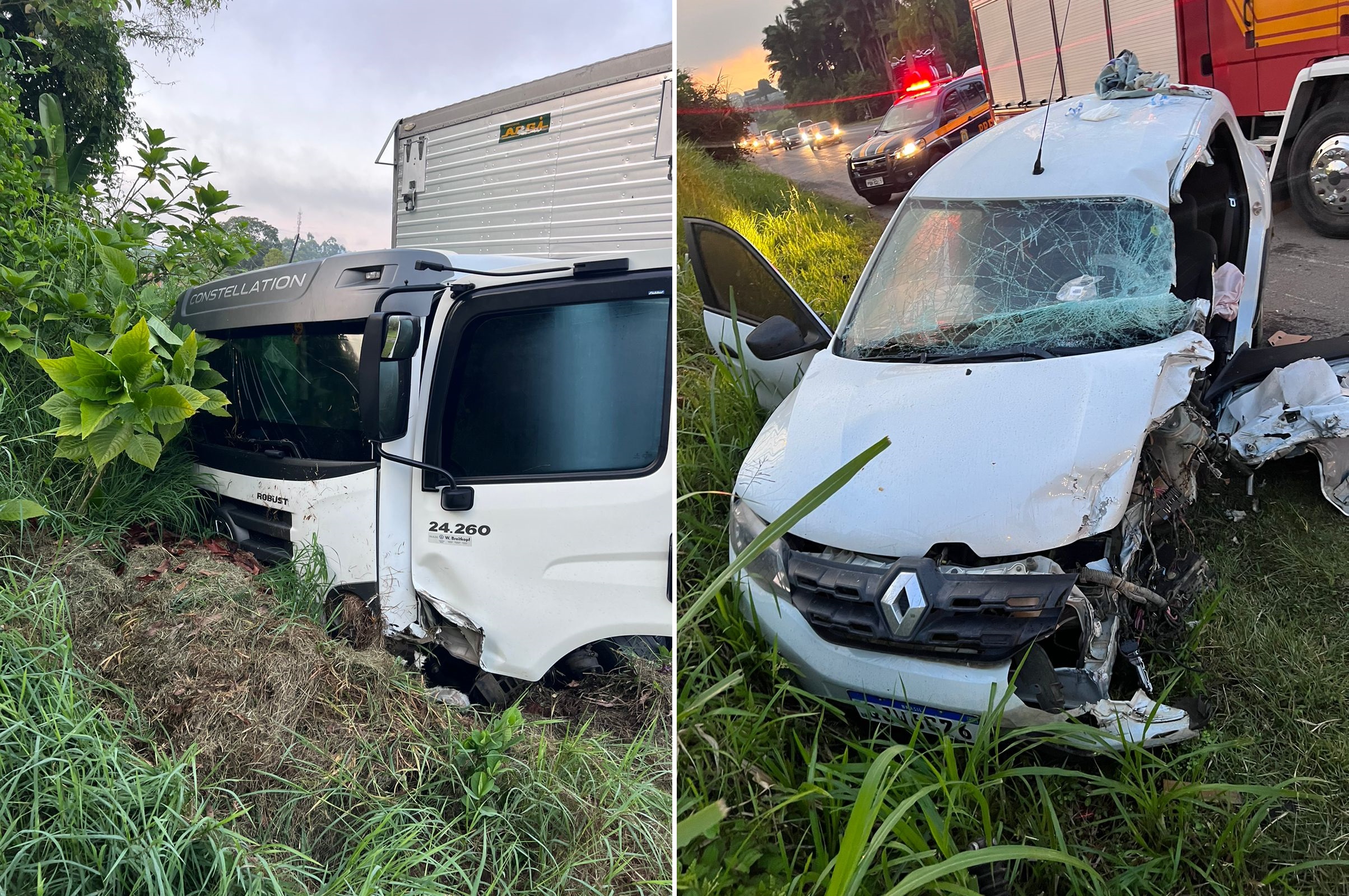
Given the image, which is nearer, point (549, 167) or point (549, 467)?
point (549, 467)

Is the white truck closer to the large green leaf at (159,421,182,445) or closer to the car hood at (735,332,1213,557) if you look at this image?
the car hood at (735,332,1213,557)

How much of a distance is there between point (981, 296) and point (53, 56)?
160 inches

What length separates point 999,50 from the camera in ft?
23.7

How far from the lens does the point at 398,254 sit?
2.40 metres

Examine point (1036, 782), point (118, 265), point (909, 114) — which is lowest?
point (1036, 782)

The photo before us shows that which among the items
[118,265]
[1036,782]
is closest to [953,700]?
[1036,782]

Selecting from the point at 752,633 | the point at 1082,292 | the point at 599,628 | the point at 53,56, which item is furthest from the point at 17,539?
the point at 1082,292

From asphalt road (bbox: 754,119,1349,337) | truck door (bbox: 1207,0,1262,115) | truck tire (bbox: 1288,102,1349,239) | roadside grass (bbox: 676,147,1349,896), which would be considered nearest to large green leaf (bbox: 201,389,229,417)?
roadside grass (bbox: 676,147,1349,896)

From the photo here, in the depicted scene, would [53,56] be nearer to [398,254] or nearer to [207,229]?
[207,229]

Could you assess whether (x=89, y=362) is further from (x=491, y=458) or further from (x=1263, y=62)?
(x=1263, y=62)

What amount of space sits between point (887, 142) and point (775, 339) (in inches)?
208

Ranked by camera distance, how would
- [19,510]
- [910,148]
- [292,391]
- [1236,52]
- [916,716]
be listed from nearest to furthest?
[916,716] → [19,510] → [292,391] → [1236,52] → [910,148]

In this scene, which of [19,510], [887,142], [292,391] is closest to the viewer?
[19,510]

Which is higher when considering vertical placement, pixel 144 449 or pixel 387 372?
pixel 387 372
